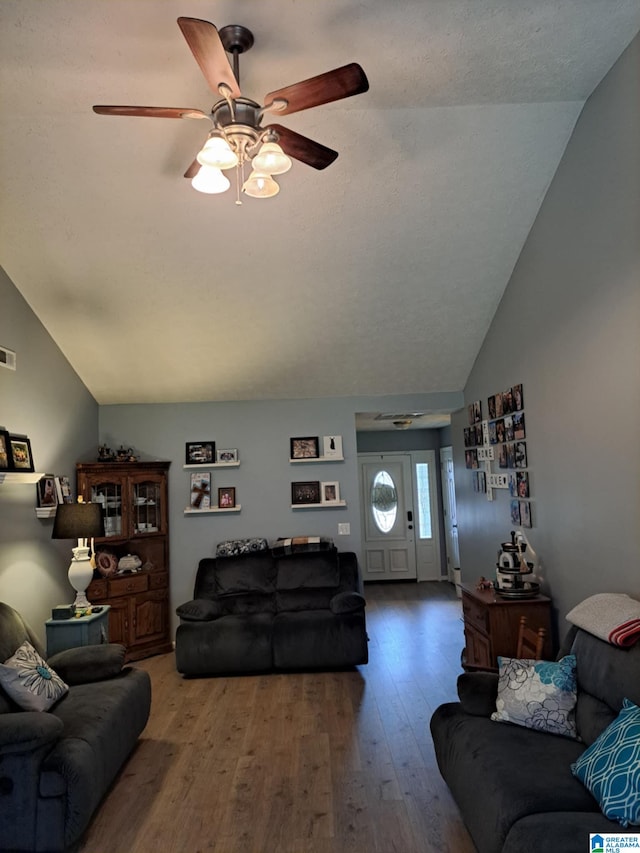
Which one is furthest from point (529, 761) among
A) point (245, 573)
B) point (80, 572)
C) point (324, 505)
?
point (324, 505)

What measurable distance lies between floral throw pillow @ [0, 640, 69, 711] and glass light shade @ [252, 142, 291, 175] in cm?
270

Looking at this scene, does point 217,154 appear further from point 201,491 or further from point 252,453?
point 201,491

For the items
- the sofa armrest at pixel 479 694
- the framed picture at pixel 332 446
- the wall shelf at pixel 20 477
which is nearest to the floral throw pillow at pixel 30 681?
the wall shelf at pixel 20 477

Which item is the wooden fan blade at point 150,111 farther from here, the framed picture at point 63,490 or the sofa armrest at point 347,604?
the sofa armrest at point 347,604

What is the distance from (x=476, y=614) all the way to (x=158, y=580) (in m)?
3.17

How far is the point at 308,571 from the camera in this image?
5.55m

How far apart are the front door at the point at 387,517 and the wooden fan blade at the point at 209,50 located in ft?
23.5

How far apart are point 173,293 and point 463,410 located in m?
3.09

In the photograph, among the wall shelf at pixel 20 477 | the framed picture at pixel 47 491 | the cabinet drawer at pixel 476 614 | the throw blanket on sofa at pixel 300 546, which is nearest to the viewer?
the cabinet drawer at pixel 476 614

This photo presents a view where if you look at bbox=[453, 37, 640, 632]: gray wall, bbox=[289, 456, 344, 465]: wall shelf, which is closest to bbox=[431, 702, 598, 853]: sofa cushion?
bbox=[453, 37, 640, 632]: gray wall

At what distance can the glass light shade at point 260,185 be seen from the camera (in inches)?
96.5

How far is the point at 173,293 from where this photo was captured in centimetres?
458

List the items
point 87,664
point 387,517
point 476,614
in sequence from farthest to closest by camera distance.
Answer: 1. point 387,517
2. point 476,614
3. point 87,664

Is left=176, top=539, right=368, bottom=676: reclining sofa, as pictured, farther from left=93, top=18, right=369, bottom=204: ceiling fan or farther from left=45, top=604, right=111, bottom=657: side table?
left=93, top=18, right=369, bottom=204: ceiling fan
